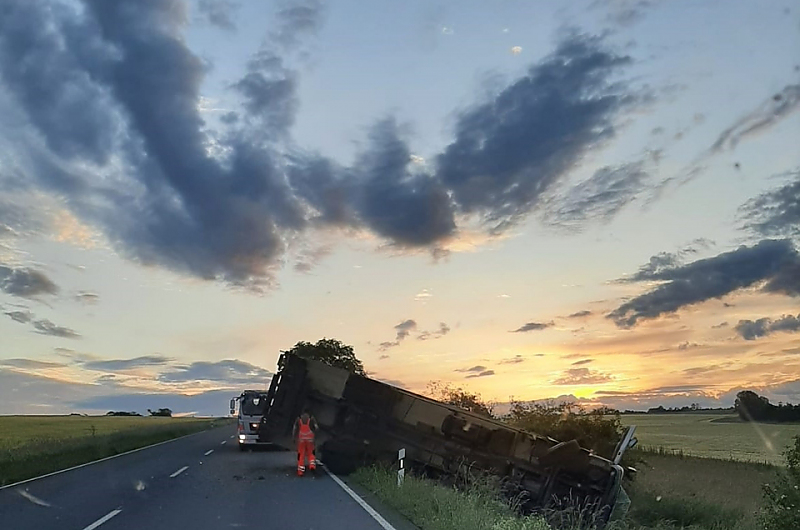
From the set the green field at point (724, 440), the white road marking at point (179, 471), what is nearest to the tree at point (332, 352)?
the green field at point (724, 440)

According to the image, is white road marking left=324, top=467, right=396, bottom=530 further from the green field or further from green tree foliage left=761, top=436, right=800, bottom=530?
the green field

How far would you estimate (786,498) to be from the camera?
13.0m

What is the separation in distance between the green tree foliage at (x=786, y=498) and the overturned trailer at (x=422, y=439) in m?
2.82

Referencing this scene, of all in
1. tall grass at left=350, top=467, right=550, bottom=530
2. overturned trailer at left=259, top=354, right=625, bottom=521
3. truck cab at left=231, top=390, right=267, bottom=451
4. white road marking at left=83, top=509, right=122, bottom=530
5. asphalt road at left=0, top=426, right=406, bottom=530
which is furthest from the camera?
truck cab at left=231, top=390, right=267, bottom=451

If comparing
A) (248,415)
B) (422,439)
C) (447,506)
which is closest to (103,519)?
(447,506)

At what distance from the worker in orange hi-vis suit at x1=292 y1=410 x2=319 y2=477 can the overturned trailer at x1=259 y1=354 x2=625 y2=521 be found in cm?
18

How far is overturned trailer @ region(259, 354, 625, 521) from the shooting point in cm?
1530

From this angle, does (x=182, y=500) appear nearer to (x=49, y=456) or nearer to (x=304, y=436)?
(x=304, y=436)

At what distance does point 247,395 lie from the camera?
97.0ft

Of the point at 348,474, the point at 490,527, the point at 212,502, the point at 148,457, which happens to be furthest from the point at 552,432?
the point at 490,527

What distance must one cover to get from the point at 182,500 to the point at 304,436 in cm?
476

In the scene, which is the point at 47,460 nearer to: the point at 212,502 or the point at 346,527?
the point at 212,502

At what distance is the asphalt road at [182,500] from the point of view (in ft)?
37.0

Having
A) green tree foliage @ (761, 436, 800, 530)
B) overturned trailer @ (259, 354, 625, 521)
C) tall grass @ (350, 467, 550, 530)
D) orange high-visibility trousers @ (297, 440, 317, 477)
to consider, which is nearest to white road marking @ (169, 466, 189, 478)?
overturned trailer @ (259, 354, 625, 521)
